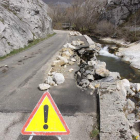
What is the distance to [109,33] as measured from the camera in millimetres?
42344

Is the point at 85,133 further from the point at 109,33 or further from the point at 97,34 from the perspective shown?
the point at 97,34

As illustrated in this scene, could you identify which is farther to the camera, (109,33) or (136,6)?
(136,6)

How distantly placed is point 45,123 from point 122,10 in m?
58.9

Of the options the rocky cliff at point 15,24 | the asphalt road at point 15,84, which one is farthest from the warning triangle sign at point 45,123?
the rocky cliff at point 15,24

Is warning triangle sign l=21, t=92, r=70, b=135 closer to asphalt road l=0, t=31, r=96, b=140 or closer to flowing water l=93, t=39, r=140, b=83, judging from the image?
asphalt road l=0, t=31, r=96, b=140

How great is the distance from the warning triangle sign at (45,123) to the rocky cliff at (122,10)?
53.7 meters

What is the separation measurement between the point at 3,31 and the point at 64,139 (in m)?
13.0

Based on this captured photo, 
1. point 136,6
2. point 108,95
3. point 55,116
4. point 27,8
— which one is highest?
point 136,6

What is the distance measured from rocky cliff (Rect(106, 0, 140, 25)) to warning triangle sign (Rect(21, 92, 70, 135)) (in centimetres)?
5365

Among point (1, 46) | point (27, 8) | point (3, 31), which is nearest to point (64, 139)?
point (1, 46)

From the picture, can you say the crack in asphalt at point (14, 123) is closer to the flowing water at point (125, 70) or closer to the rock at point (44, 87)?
the rock at point (44, 87)

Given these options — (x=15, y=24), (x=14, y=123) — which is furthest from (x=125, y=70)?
(x=14, y=123)

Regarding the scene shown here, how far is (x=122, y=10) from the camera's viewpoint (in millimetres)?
53500

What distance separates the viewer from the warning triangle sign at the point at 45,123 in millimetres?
2895
